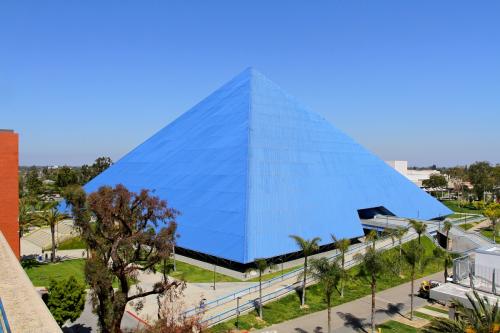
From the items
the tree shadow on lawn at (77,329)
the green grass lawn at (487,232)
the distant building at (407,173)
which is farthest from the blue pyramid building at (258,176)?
the distant building at (407,173)

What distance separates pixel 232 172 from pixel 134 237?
23892mm

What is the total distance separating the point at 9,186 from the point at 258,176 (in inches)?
861

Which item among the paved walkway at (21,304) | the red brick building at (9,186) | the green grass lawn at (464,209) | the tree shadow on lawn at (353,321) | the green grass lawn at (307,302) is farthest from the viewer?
the green grass lawn at (464,209)

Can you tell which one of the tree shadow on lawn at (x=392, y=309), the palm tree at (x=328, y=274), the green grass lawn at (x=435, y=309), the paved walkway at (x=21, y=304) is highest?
the paved walkway at (x=21, y=304)

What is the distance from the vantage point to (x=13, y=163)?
30188 millimetres

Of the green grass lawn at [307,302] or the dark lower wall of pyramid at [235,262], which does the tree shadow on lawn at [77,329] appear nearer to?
the green grass lawn at [307,302]

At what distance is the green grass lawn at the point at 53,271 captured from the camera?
35378 millimetres

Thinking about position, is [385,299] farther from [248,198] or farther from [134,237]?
[134,237]

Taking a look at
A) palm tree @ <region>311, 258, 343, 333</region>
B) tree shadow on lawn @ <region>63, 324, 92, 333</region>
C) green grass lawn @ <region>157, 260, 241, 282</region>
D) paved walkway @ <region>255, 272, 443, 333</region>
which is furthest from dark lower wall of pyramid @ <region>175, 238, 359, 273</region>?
tree shadow on lawn @ <region>63, 324, 92, 333</region>

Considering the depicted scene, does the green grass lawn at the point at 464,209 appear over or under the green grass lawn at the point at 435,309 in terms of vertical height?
over

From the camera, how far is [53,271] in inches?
1517

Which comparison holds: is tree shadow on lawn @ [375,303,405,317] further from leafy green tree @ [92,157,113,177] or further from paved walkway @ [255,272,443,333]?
leafy green tree @ [92,157,113,177]

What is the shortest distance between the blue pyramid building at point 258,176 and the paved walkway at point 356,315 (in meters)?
8.55

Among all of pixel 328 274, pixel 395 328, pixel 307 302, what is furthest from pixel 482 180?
pixel 328 274
